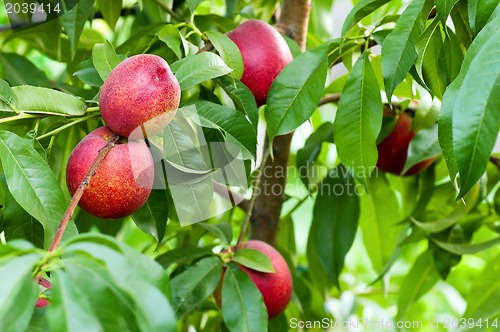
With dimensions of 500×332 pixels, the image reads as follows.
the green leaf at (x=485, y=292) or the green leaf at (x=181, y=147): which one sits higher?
the green leaf at (x=181, y=147)

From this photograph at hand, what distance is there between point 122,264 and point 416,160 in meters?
0.58

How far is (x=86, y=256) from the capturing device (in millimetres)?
427

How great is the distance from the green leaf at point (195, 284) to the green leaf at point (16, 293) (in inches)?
13.5

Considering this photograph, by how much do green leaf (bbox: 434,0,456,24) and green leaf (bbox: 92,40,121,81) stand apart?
28 cm

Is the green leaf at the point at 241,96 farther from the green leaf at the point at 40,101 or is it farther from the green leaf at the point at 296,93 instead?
the green leaf at the point at 40,101

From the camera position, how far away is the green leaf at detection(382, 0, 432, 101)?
64cm

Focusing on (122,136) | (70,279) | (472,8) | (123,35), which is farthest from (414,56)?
(123,35)

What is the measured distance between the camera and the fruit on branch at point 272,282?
82 cm

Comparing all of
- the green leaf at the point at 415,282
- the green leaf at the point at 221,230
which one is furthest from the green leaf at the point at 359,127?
the green leaf at the point at 415,282

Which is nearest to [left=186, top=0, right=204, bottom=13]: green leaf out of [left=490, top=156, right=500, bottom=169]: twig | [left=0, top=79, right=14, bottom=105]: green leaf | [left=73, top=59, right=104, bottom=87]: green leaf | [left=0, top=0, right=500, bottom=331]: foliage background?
[left=0, top=0, right=500, bottom=331]: foliage background

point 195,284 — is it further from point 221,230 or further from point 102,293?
point 102,293

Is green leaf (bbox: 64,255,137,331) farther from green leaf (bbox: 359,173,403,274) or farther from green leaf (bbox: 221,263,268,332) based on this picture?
green leaf (bbox: 359,173,403,274)

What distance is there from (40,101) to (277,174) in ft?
1.46

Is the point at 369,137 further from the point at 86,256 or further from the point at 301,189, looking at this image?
the point at 301,189
